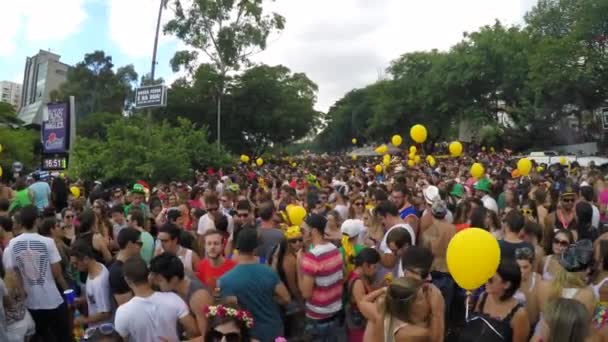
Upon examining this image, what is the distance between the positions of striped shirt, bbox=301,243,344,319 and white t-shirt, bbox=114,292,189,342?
129 cm

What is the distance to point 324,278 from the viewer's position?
4555 millimetres

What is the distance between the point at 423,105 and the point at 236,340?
46416mm

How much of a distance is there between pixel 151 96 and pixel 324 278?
51.5 feet

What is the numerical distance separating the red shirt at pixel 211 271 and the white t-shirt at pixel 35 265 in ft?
4.78

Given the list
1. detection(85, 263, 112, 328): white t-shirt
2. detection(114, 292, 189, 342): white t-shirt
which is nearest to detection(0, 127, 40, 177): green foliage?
detection(85, 263, 112, 328): white t-shirt

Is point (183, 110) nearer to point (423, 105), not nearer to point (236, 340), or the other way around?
point (423, 105)

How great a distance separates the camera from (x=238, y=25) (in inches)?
1385

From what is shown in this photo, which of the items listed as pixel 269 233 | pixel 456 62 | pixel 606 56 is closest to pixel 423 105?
pixel 456 62

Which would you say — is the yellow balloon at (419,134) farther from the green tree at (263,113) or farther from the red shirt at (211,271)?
the green tree at (263,113)

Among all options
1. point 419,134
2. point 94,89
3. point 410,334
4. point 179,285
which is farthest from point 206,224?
point 94,89

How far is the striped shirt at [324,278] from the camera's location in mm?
4539

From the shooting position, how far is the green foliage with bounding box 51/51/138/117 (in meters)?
63.3

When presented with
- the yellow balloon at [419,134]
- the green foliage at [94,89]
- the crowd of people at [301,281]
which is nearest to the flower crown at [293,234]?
the crowd of people at [301,281]

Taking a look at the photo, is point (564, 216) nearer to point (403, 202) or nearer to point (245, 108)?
point (403, 202)
